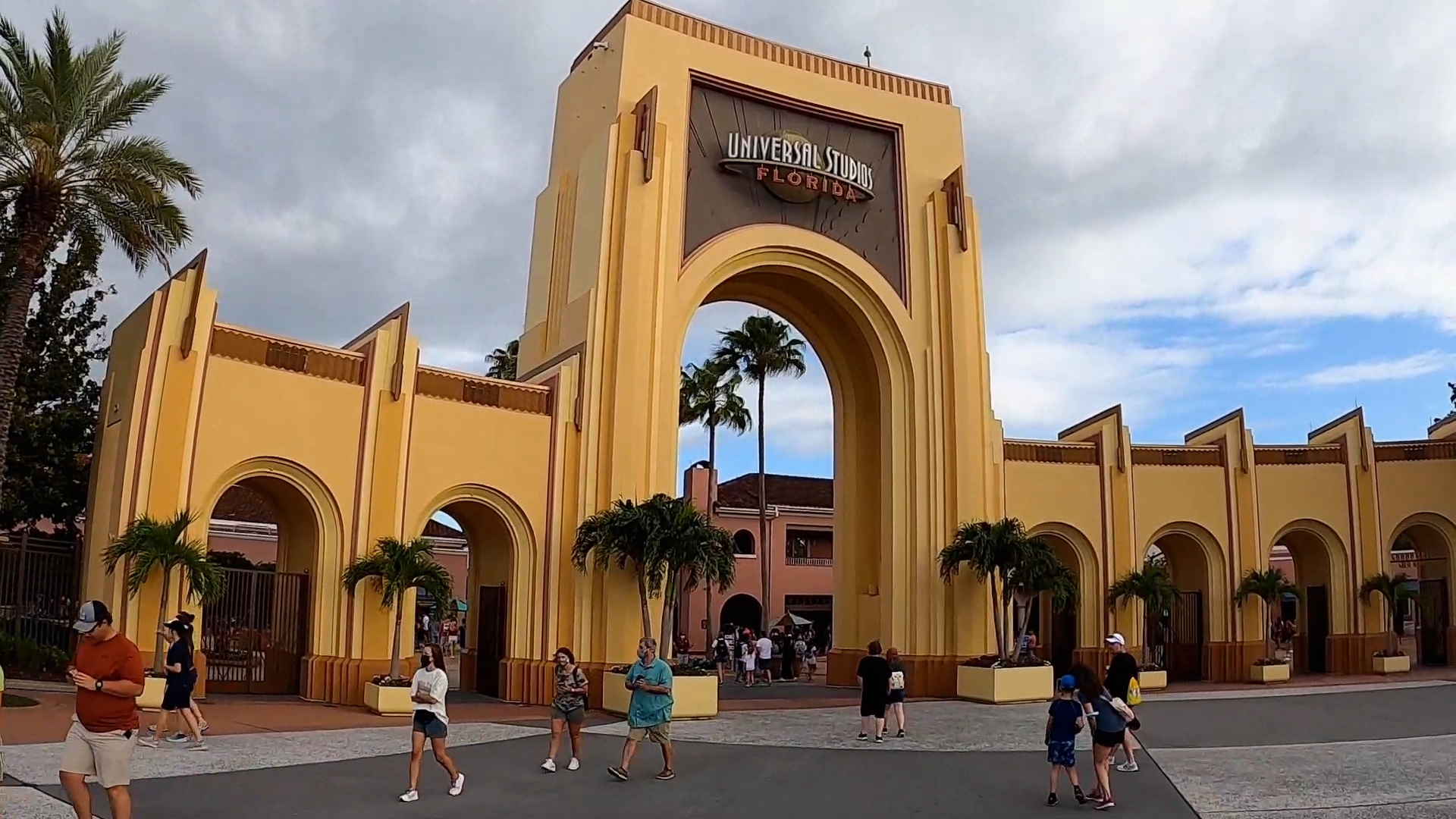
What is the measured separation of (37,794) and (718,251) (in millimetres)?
17746

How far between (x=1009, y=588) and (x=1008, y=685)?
6.87 ft

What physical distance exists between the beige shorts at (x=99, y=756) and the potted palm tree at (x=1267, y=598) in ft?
90.9

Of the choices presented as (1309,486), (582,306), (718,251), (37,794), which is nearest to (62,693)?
(37,794)

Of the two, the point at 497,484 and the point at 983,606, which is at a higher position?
Result: the point at 497,484

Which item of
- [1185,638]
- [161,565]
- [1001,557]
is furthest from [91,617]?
[1185,638]

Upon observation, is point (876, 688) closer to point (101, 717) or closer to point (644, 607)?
point (644, 607)

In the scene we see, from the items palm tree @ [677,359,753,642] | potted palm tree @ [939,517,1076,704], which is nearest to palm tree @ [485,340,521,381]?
palm tree @ [677,359,753,642]

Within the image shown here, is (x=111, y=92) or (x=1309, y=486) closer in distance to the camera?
(x=111, y=92)

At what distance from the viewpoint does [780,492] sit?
5253cm

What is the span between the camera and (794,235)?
1066 inches

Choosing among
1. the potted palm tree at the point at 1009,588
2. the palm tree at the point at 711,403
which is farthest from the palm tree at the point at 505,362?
the potted palm tree at the point at 1009,588

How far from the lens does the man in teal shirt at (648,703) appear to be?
13.3m

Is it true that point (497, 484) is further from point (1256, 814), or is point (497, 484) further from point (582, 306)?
point (1256, 814)

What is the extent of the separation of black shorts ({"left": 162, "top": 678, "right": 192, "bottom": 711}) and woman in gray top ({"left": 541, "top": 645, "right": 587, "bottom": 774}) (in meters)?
4.67
